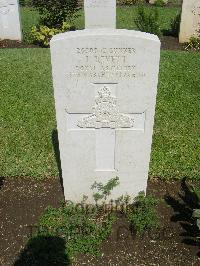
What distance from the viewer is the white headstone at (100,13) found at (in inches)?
431

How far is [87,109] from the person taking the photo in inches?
146

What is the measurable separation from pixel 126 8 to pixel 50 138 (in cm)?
1252

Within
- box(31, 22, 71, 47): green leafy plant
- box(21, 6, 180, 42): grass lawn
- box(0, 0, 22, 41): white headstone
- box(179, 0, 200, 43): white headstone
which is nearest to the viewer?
box(179, 0, 200, 43): white headstone

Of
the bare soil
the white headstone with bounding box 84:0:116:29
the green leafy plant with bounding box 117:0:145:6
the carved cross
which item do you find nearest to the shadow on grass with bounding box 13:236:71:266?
the bare soil

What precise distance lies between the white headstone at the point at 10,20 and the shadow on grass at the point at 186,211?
890cm

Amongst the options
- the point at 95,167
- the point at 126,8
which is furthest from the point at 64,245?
the point at 126,8

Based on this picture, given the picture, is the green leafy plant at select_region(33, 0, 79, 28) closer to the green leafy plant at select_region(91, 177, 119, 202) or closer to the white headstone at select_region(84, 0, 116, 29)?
the white headstone at select_region(84, 0, 116, 29)

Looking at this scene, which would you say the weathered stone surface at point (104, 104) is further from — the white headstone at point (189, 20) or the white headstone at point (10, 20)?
the white headstone at point (10, 20)

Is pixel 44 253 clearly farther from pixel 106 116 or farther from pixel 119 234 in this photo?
pixel 106 116

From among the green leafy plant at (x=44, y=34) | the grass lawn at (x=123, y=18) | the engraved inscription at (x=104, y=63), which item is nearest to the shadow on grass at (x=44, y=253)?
the engraved inscription at (x=104, y=63)

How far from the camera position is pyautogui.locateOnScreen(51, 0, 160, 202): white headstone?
336cm

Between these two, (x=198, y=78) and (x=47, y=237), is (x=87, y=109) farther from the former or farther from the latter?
(x=198, y=78)

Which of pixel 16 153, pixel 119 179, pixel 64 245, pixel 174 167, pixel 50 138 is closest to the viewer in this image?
pixel 64 245

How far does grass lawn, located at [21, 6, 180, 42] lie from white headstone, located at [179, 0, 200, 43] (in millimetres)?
1936
